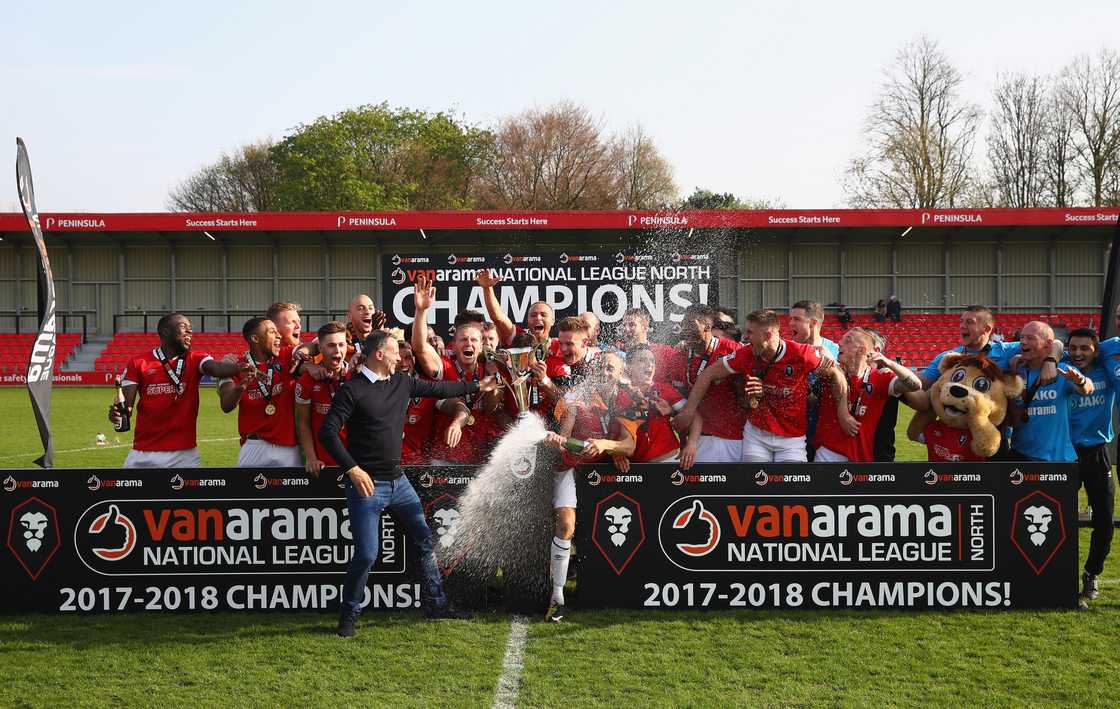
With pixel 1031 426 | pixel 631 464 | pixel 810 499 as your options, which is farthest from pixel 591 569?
pixel 1031 426

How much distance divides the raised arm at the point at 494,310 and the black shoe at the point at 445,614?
7.45ft

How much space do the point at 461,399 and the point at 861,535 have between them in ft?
8.98

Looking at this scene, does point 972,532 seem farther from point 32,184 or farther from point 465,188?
point 465,188

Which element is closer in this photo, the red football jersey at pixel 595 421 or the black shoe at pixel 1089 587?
the red football jersey at pixel 595 421

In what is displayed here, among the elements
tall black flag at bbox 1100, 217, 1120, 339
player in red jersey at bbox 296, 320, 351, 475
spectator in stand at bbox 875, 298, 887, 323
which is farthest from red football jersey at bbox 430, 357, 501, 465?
spectator in stand at bbox 875, 298, 887, 323

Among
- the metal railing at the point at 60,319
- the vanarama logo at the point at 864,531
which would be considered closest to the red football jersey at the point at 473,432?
the vanarama logo at the point at 864,531

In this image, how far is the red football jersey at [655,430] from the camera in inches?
236

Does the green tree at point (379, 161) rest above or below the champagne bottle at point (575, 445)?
above

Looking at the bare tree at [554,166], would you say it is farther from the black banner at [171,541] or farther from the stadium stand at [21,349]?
the black banner at [171,541]

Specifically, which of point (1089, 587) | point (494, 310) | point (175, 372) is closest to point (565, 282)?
point (494, 310)

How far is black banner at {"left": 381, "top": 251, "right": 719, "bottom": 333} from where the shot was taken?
1202 cm

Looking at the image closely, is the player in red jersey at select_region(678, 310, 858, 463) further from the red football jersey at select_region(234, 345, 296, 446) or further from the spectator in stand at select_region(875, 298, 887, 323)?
the spectator in stand at select_region(875, 298, 887, 323)

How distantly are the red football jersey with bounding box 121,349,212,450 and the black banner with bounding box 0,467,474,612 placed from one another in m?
0.57

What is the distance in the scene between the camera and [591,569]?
586cm
